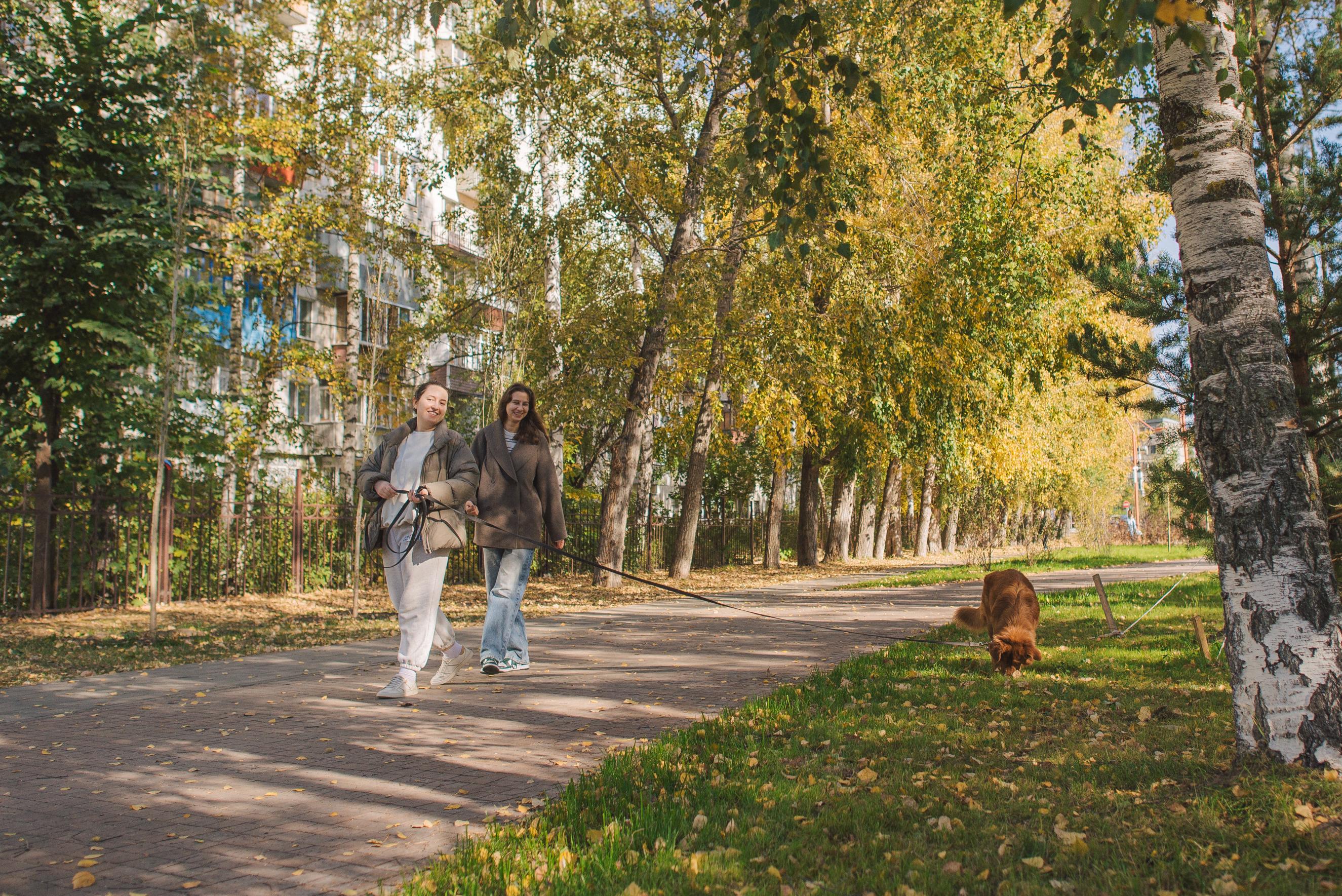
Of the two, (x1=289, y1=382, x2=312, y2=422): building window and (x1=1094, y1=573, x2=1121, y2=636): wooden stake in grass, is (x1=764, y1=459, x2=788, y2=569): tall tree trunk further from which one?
(x1=1094, y1=573, x2=1121, y2=636): wooden stake in grass

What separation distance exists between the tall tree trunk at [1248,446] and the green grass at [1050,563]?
25.5 feet

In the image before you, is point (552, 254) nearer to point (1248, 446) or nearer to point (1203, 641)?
point (1203, 641)

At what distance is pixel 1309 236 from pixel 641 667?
A: 617 cm

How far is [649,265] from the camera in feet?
78.6

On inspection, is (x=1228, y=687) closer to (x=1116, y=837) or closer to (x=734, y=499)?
(x=1116, y=837)

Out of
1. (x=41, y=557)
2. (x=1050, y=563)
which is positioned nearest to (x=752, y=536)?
(x=1050, y=563)

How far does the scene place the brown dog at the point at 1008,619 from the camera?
7.58 metres

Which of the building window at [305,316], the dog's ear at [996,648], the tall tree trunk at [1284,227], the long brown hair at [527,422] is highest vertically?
the building window at [305,316]

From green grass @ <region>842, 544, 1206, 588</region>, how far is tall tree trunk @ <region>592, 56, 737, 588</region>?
16.0 ft

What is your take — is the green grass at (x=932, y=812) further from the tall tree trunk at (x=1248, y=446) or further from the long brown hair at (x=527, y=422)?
the long brown hair at (x=527, y=422)

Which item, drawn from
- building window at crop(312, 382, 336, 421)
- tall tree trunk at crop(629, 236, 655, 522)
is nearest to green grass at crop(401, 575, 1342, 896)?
tall tree trunk at crop(629, 236, 655, 522)

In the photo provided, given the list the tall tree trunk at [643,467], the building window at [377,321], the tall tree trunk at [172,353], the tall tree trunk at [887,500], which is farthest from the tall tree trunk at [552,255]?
the tall tree trunk at [887,500]

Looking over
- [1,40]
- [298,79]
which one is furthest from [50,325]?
[298,79]

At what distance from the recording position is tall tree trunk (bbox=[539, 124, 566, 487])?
1830 centimetres
